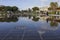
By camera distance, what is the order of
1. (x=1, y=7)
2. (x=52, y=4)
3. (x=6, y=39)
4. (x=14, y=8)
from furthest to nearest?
1. (x=14, y=8)
2. (x=1, y=7)
3. (x=52, y=4)
4. (x=6, y=39)

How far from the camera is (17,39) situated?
8.79 m

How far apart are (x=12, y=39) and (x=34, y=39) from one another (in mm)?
1130

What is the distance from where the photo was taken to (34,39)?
8781 mm

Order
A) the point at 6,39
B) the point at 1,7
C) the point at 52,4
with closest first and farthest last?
1. the point at 6,39
2. the point at 52,4
3. the point at 1,7

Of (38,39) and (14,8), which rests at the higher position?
(38,39)

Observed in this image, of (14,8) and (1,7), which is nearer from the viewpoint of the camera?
(1,7)

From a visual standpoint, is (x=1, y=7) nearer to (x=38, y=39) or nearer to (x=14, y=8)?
(x=14, y=8)

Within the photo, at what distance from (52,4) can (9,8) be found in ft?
63.4

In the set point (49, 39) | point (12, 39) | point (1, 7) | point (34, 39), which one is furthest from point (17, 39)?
point (1, 7)

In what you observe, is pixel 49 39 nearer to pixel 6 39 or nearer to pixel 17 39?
pixel 17 39

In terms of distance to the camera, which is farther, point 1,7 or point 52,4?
point 1,7

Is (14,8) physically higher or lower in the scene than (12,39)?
lower

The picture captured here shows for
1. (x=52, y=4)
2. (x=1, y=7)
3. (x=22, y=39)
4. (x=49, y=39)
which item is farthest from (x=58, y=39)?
(x=1, y=7)

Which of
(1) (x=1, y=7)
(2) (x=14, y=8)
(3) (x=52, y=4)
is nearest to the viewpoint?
(3) (x=52, y=4)
